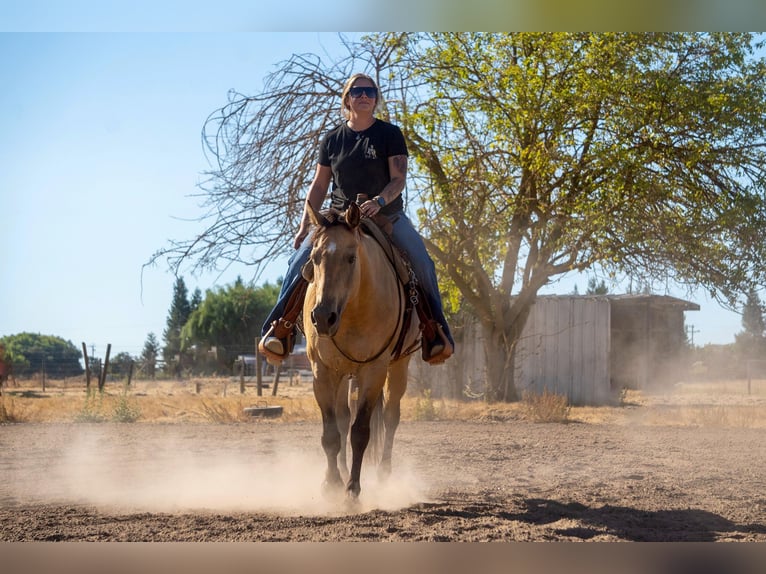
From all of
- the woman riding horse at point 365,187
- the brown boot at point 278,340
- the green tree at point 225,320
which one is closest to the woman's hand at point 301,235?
the woman riding horse at point 365,187

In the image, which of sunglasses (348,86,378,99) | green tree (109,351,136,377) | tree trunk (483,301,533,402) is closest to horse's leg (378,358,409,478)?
sunglasses (348,86,378,99)

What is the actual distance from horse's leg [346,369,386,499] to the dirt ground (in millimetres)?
203

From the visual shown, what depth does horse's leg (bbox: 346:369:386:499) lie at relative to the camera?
582 centimetres

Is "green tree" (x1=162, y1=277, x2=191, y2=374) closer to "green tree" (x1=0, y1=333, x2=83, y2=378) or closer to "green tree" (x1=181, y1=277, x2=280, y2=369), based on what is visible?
"green tree" (x1=181, y1=277, x2=280, y2=369)

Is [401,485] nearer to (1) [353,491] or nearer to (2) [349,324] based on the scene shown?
(1) [353,491]

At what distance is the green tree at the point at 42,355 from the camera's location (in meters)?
31.3

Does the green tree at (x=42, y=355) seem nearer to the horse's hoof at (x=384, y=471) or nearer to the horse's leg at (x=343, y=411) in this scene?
the horse's hoof at (x=384, y=471)

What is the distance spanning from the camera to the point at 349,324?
18.7ft

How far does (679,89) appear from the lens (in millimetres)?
12977

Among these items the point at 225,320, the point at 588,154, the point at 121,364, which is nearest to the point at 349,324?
the point at 588,154

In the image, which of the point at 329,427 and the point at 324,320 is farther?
the point at 329,427

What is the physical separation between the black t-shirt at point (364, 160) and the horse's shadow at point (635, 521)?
248 centimetres

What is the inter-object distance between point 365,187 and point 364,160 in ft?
0.65

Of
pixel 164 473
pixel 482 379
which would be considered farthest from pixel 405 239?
pixel 482 379
